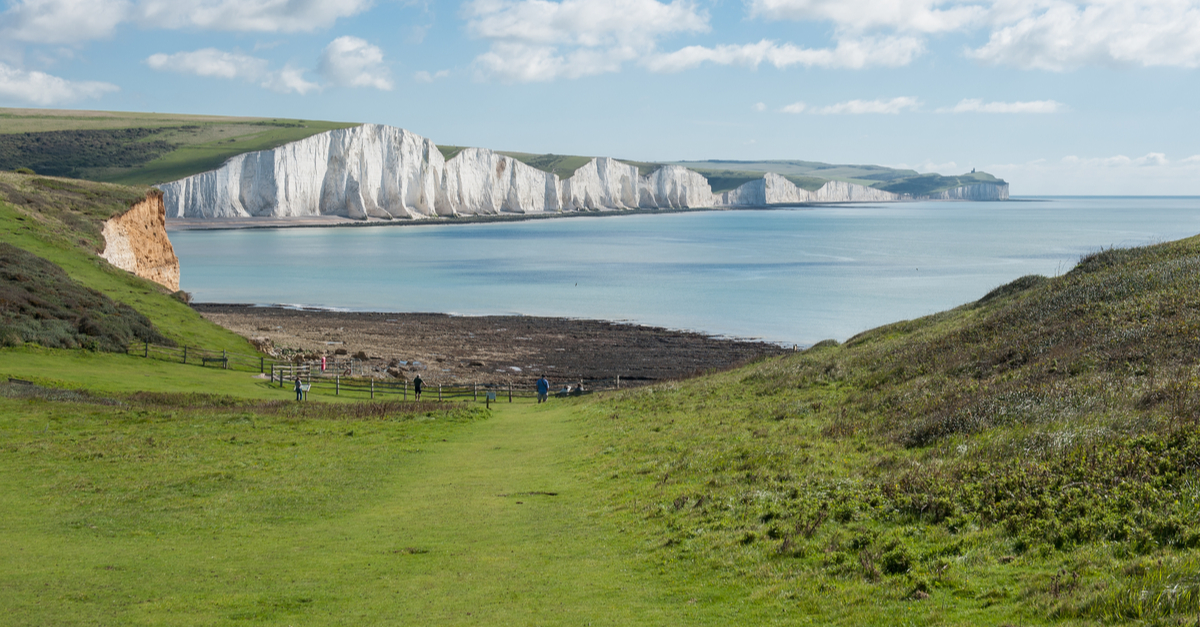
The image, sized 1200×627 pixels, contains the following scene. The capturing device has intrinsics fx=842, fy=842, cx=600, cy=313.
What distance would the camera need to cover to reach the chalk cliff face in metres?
52.2

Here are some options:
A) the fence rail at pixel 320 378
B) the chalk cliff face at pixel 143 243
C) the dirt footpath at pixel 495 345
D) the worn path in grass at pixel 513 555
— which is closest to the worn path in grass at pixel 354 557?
the worn path in grass at pixel 513 555

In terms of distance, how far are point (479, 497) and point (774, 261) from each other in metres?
101

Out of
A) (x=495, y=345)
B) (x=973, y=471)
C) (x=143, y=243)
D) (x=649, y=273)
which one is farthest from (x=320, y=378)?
(x=649, y=273)

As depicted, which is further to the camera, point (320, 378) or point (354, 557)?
point (320, 378)

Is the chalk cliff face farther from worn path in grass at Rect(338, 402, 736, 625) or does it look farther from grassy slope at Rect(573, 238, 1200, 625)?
worn path in grass at Rect(338, 402, 736, 625)

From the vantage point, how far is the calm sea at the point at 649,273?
6862cm

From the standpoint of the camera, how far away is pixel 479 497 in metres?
14.9

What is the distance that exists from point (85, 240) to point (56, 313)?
1731 centimetres

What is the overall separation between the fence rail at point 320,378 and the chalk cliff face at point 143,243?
1813 cm

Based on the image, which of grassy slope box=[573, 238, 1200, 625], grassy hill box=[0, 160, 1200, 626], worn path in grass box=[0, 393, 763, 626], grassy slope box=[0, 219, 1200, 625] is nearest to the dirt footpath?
grassy hill box=[0, 160, 1200, 626]

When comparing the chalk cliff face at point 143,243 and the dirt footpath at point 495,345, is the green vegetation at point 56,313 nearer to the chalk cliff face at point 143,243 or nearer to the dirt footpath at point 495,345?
the dirt footpath at point 495,345

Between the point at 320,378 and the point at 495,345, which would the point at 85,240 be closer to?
the point at 320,378

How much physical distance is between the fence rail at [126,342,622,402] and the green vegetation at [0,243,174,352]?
3.57ft

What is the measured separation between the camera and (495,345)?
5391cm
